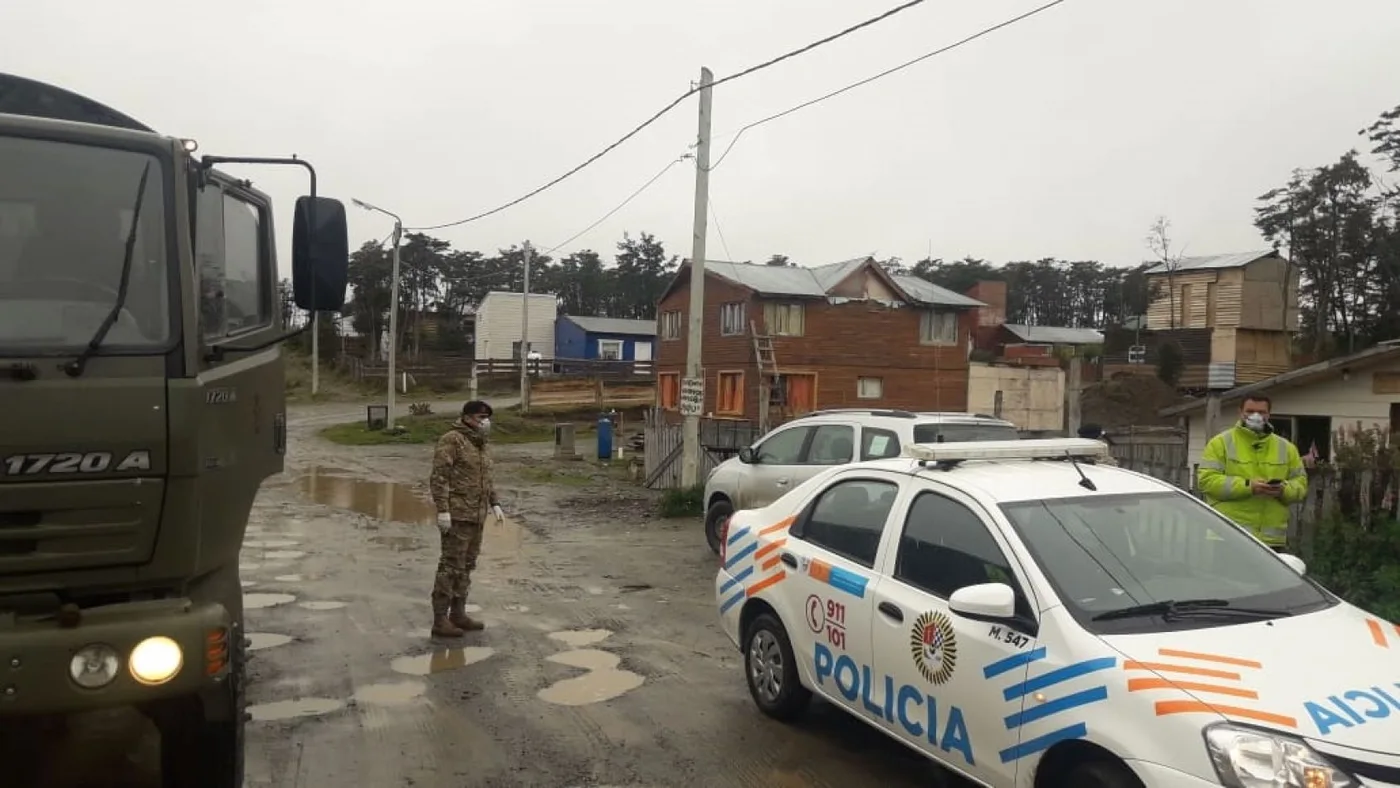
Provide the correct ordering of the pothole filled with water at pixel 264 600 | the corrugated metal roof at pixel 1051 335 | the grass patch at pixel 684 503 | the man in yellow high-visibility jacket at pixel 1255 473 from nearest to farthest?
the man in yellow high-visibility jacket at pixel 1255 473 → the pothole filled with water at pixel 264 600 → the grass patch at pixel 684 503 → the corrugated metal roof at pixel 1051 335

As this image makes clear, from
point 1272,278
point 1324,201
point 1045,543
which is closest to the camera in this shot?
point 1045,543

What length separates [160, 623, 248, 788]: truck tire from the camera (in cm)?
411

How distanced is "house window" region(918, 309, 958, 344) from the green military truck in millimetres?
34376

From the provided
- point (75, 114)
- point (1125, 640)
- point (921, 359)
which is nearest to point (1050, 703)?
point (1125, 640)

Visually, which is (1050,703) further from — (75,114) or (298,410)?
(298,410)

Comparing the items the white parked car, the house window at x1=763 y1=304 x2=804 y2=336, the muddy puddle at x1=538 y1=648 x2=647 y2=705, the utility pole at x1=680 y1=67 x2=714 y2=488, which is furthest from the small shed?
the muddy puddle at x1=538 y1=648 x2=647 y2=705

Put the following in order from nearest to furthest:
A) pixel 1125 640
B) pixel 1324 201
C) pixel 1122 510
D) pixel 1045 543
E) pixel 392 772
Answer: pixel 1125 640
pixel 1045 543
pixel 1122 510
pixel 392 772
pixel 1324 201

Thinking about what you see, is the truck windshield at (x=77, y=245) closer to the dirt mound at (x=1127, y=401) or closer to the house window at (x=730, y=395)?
the house window at (x=730, y=395)

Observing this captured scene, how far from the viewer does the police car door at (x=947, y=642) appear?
3.99 metres

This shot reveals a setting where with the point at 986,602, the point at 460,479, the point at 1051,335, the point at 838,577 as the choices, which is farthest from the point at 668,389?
the point at 1051,335

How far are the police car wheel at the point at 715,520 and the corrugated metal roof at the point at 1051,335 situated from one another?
53.9 m

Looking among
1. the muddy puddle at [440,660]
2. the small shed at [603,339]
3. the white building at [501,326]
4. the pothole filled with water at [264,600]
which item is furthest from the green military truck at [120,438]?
the white building at [501,326]

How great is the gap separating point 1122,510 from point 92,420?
4.11 metres

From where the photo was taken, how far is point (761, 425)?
16.8 metres
